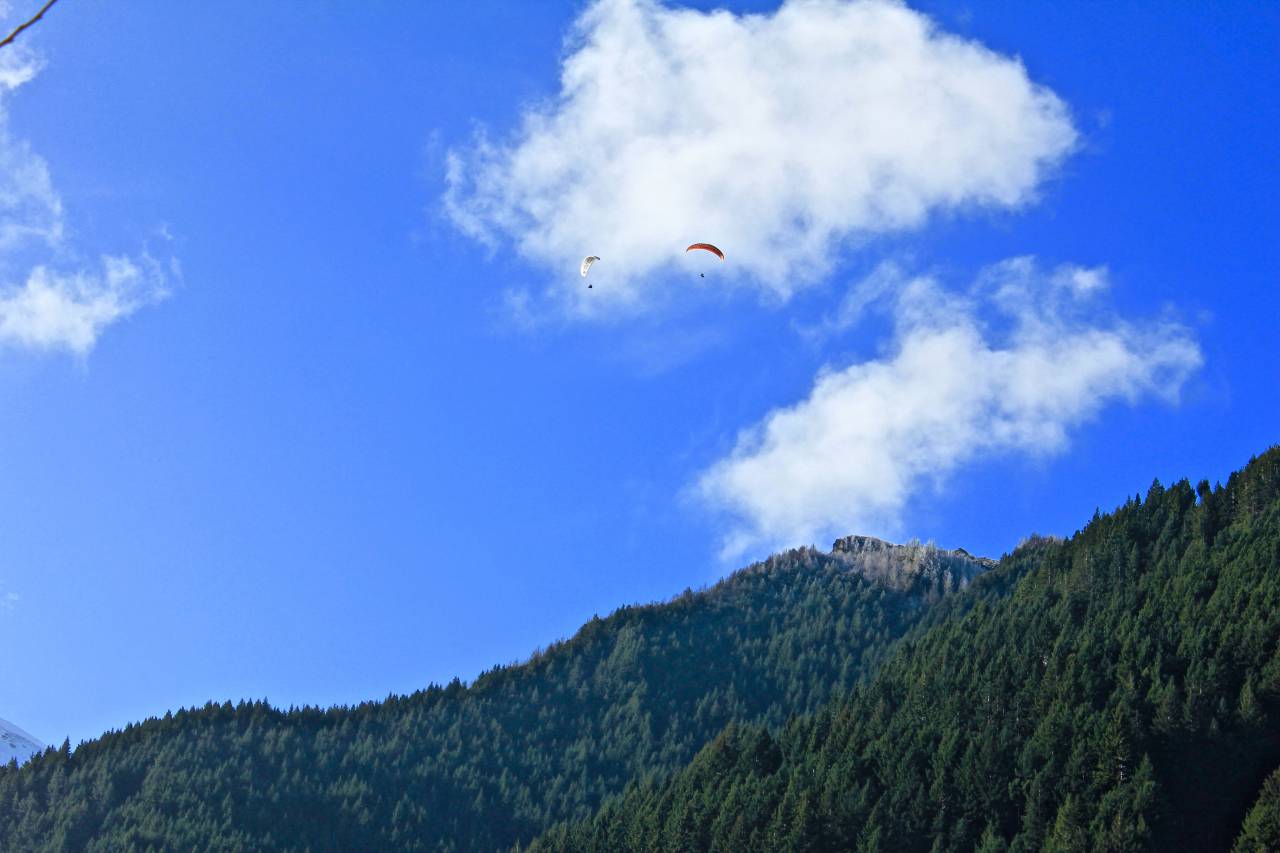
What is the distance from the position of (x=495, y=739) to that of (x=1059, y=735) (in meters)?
55.6

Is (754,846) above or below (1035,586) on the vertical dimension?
below

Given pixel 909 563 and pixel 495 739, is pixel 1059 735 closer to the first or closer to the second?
pixel 495 739

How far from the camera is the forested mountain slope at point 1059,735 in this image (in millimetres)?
73312

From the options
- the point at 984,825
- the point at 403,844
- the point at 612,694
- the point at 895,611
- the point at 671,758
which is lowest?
the point at 984,825

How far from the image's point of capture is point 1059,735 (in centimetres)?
7825

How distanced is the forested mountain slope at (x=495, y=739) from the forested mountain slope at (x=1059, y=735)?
1091 cm

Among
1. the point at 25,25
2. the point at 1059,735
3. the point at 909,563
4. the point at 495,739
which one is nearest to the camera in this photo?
the point at 25,25

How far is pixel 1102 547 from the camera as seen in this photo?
4186 inches

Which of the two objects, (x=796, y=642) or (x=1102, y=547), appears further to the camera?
(x=796, y=642)

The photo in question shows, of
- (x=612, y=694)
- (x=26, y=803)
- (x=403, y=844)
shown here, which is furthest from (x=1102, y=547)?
(x=26, y=803)

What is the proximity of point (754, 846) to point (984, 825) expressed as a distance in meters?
13.4

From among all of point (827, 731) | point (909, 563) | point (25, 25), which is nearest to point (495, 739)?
point (827, 731)

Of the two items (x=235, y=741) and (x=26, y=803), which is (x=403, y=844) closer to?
(x=235, y=741)

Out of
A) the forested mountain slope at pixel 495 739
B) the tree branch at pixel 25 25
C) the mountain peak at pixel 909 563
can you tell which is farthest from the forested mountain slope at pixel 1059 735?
the tree branch at pixel 25 25
